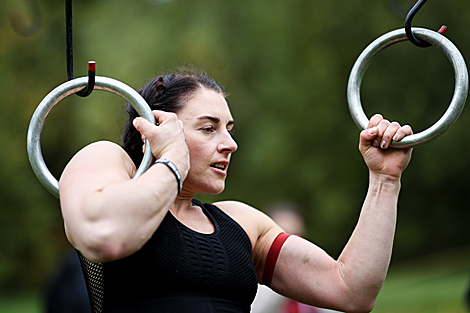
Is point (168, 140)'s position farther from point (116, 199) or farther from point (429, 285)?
point (429, 285)

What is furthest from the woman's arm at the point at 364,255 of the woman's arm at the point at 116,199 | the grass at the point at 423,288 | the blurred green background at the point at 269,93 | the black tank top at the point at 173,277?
the blurred green background at the point at 269,93

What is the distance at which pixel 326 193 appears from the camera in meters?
11.0

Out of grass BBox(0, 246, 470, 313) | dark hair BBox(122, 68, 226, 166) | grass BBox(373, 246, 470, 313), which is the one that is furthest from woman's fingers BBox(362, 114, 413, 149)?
grass BBox(0, 246, 470, 313)

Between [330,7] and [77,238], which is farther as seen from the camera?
[330,7]

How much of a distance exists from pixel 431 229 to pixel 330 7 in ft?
18.1

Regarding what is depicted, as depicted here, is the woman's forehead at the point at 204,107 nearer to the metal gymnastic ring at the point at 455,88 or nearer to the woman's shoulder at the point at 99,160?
the woman's shoulder at the point at 99,160

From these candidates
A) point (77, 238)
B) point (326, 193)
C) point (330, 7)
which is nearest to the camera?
point (77, 238)

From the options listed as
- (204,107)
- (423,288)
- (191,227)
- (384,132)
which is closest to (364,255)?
(384,132)

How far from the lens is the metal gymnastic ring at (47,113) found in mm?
1622

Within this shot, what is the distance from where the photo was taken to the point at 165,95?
6.72 ft

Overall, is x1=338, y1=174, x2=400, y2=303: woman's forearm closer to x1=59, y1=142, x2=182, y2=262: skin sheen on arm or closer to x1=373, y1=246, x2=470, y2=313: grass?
x1=59, y1=142, x2=182, y2=262: skin sheen on arm

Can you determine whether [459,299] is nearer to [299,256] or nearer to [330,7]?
[330,7]

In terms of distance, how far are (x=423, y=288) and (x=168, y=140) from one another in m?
8.77

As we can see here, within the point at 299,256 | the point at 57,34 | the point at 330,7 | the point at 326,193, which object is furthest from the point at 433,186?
the point at 299,256
